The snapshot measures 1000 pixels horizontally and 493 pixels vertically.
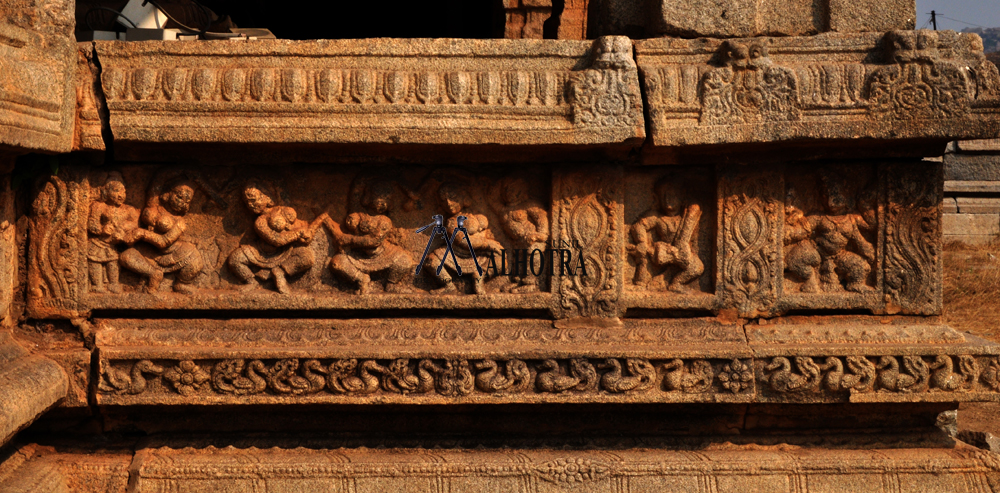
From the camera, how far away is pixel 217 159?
3061mm

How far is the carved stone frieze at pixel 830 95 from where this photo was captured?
9.29 feet

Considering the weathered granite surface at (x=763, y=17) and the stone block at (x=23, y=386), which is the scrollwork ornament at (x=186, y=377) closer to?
the stone block at (x=23, y=386)

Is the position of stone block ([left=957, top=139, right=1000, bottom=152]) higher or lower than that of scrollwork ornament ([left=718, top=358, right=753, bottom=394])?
higher

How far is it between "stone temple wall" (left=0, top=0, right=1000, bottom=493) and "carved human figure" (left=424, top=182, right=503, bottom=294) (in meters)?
0.01

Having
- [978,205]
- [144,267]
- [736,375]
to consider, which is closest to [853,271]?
[736,375]

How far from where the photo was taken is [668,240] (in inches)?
124

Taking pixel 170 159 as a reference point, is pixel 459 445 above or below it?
below

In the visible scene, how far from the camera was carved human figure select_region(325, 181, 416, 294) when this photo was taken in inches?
122

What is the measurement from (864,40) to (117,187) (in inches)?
111

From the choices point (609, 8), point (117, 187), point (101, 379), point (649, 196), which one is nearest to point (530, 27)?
point (609, 8)

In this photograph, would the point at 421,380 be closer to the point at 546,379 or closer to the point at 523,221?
the point at 546,379

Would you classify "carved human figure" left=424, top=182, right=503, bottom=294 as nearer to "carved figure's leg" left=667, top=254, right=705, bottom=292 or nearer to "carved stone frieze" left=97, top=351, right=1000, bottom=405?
"carved stone frieze" left=97, top=351, right=1000, bottom=405

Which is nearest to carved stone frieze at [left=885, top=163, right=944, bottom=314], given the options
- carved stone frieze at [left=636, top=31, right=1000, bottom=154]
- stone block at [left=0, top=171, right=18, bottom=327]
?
carved stone frieze at [left=636, top=31, right=1000, bottom=154]

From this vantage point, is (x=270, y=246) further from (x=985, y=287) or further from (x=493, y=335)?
(x=985, y=287)
